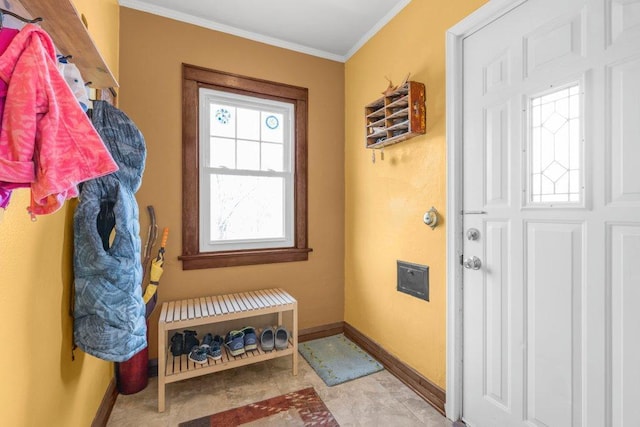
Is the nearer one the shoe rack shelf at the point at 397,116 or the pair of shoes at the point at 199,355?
the shoe rack shelf at the point at 397,116

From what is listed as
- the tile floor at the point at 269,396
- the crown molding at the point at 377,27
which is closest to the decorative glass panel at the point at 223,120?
the crown molding at the point at 377,27

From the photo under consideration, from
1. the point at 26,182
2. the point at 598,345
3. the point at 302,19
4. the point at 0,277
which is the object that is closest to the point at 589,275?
the point at 598,345

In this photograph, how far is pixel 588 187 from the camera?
1.21 meters

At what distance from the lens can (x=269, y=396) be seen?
1.98 metres

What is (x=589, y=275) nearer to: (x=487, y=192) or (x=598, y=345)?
(x=598, y=345)

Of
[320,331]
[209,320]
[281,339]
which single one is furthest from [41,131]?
[320,331]

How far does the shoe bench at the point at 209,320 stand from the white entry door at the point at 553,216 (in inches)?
51.0

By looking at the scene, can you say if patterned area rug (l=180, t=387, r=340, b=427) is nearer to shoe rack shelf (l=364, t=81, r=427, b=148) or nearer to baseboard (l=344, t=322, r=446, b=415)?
baseboard (l=344, t=322, r=446, b=415)

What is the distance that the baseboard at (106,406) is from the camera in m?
1.63

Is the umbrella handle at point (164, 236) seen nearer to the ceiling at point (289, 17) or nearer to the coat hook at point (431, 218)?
the ceiling at point (289, 17)

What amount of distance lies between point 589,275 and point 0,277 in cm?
201

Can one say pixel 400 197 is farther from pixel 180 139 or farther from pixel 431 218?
pixel 180 139

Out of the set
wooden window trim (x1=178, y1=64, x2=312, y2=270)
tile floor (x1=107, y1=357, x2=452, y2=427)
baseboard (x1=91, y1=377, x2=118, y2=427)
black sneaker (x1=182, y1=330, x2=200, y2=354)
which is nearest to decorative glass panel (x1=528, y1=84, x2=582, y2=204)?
tile floor (x1=107, y1=357, x2=452, y2=427)

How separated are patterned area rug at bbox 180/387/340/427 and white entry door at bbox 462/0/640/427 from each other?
33.9 inches
